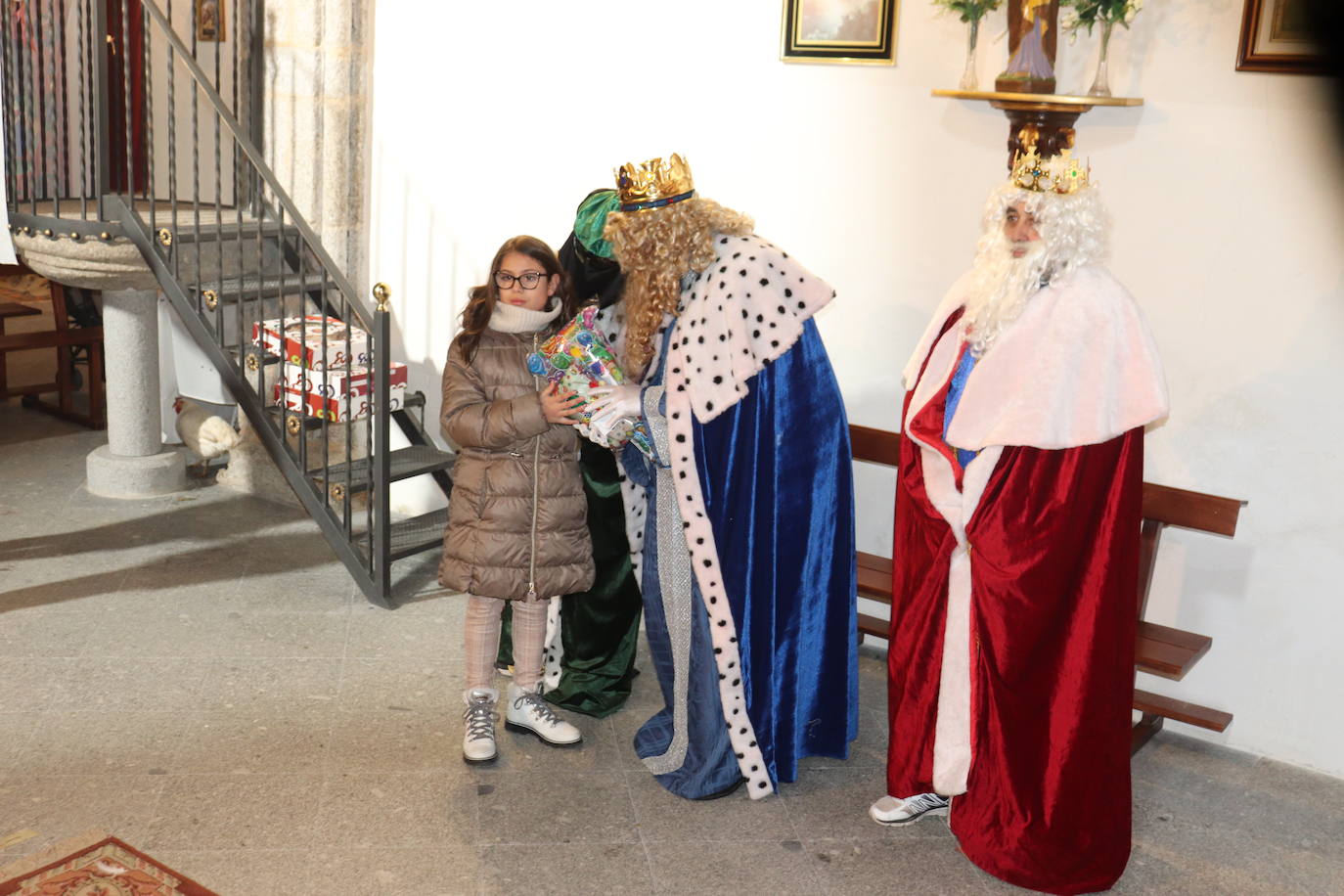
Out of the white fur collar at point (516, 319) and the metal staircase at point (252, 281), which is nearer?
the white fur collar at point (516, 319)

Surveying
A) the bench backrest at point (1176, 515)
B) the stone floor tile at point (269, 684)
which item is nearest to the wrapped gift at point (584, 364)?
the bench backrest at point (1176, 515)

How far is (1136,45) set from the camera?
12.6 ft

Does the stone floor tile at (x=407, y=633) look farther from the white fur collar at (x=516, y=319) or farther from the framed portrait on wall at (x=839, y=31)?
the framed portrait on wall at (x=839, y=31)

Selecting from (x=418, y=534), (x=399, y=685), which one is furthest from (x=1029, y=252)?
(x=418, y=534)

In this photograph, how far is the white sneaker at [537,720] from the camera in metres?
3.83

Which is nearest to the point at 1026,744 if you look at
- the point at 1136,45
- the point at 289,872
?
the point at 289,872

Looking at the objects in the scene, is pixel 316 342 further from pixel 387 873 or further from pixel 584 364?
pixel 387 873

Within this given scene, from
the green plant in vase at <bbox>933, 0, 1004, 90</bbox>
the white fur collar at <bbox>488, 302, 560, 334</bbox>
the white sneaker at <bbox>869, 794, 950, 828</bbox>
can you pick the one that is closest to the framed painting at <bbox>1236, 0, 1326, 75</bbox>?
the green plant in vase at <bbox>933, 0, 1004, 90</bbox>

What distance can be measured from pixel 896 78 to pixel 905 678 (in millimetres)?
1974

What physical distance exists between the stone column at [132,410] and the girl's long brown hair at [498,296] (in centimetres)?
271

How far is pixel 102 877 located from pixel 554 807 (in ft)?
3.61

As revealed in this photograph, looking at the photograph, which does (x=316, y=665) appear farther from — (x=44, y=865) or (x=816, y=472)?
(x=816, y=472)

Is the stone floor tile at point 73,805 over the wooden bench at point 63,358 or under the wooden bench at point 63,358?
under

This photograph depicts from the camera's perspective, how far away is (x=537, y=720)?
3.85m
